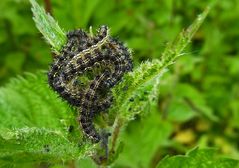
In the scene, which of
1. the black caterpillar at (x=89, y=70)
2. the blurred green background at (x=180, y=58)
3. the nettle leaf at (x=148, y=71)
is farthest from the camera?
the blurred green background at (x=180, y=58)

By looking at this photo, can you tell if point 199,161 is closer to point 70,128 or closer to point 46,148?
point 70,128

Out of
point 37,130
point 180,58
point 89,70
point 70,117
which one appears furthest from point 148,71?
point 180,58

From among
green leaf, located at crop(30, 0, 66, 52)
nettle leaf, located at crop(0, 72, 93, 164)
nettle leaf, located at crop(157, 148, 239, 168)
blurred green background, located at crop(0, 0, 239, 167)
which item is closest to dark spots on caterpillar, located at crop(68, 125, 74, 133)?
nettle leaf, located at crop(0, 72, 93, 164)

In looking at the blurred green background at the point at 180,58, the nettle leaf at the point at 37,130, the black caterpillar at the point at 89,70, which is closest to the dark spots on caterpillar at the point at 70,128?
the nettle leaf at the point at 37,130

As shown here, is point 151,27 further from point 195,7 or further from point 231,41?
point 231,41

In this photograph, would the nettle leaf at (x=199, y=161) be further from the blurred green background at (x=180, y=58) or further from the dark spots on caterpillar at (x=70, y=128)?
the blurred green background at (x=180, y=58)

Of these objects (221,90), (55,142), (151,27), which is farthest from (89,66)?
(221,90)
